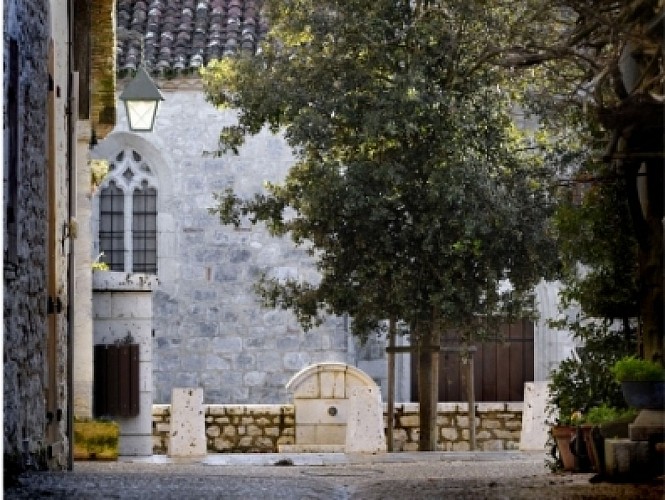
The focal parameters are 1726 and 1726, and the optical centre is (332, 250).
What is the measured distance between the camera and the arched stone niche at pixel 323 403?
72.6 ft

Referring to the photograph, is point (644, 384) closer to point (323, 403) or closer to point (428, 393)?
point (428, 393)

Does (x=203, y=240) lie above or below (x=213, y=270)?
above

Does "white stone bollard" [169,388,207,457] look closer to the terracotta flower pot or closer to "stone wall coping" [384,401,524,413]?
"stone wall coping" [384,401,524,413]

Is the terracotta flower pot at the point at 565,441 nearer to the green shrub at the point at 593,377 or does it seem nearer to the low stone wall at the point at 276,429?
the green shrub at the point at 593,377

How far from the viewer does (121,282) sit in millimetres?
19281

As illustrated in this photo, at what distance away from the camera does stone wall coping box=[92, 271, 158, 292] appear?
19141mm

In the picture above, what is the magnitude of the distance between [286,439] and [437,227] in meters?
4.28

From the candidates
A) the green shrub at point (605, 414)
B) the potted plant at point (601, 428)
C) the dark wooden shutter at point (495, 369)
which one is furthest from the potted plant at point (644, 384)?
the dark wooden shutter at point (495, 369)

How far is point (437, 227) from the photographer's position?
2059 centimetres

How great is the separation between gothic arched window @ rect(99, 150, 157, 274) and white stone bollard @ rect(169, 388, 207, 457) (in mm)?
8545

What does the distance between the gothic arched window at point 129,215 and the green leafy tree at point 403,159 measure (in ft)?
24.4

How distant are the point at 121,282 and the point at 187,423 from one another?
2213 millimetres

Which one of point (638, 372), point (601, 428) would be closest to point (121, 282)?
point (601, 428)

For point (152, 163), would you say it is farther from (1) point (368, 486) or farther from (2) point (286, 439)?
(1) point (368, 486)
